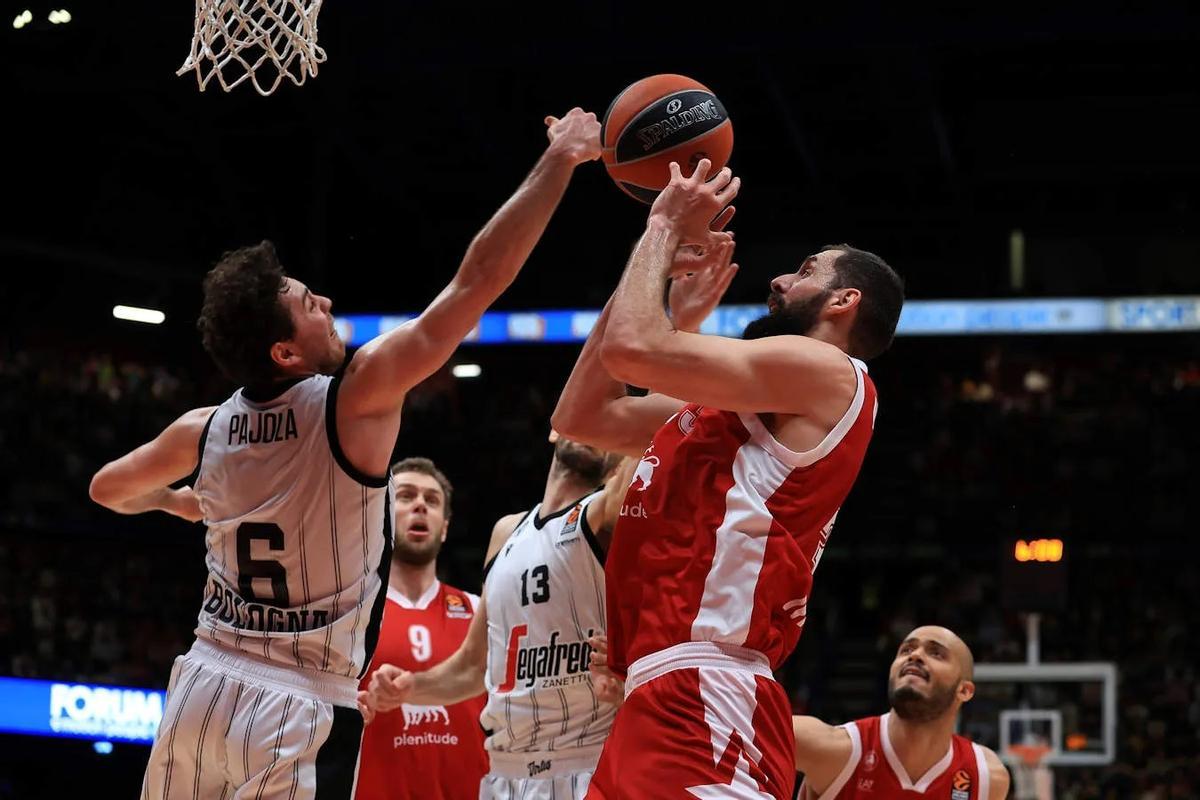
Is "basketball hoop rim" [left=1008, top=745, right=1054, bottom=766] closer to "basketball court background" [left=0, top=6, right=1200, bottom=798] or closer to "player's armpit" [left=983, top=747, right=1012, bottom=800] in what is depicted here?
"basketball court background" [left=0, top=6, right=1200, bottom=798]

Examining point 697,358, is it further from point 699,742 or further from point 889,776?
point 889,776

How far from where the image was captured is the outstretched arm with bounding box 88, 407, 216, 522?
4004 mm

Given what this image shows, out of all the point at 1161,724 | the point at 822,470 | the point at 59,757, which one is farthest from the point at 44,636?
the point at 822,470

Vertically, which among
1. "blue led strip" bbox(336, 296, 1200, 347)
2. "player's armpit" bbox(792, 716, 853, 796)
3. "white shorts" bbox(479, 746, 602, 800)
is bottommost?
"white shorts" bbox(479, 746, 602, 800)

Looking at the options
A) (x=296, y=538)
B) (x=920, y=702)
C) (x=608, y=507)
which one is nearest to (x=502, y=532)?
(x=608, y=507)

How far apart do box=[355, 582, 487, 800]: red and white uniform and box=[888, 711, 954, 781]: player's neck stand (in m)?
1.69

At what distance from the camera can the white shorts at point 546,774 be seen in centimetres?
474

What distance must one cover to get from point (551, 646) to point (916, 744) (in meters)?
1.62

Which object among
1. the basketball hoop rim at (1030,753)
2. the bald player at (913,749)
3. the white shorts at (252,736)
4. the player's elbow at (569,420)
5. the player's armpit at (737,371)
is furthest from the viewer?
the basketball hoop rim at (1030,753)

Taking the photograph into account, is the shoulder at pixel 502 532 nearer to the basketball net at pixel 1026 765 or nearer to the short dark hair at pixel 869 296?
the short dark hair at pixel 869 296

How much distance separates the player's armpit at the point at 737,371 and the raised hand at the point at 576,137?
2.35 ft

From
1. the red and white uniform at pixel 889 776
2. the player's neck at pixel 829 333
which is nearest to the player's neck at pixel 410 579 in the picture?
the red and white uniform at pixel 889 776

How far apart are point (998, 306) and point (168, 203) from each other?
11423 mm

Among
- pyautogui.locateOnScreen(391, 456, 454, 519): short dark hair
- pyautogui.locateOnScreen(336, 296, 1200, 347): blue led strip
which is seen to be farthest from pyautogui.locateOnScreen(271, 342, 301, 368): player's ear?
pyautogui.locateOnScreen(336, 296, 1200, 347): blue led strip
